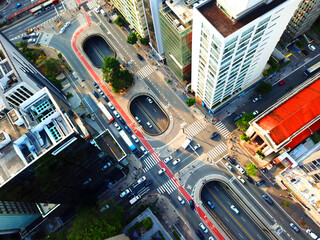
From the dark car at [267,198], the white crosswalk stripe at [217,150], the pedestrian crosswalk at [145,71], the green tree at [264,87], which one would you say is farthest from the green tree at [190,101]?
the dark car at [267,198]

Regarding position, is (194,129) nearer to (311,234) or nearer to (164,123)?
(164,123)

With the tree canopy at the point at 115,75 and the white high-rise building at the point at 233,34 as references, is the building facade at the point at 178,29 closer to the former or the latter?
the white high-rise building at the point at 233,34

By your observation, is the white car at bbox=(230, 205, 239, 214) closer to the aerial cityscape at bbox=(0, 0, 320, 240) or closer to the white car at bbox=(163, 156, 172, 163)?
the aerial cityscape at bbox=(0, 0, 320, 240)

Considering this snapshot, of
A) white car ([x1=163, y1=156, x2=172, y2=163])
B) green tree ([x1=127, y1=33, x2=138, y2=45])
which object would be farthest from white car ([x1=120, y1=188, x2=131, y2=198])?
green tree ([x1=127, y1=33, x2=138, y2=45])

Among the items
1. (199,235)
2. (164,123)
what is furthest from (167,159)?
(199,235)

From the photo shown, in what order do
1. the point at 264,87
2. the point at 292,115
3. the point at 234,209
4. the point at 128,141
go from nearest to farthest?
1. the point at 292,115
2. the point at 234,209
3. the point at 264,87
4. the point at 128,141

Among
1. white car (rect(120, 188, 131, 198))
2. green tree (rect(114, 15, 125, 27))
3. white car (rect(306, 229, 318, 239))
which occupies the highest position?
Result: green tree (rect(114, 15, 125, 27))

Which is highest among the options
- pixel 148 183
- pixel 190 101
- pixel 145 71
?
pixel 145 71
